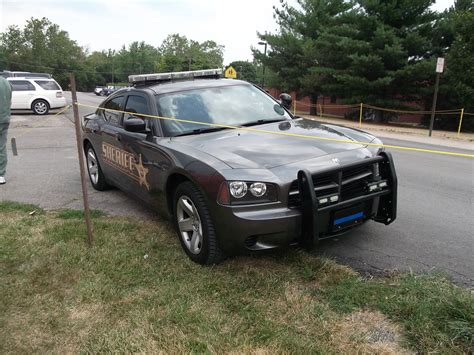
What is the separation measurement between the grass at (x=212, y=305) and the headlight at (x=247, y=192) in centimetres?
65

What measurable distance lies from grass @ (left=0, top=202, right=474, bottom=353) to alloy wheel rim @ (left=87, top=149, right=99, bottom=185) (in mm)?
2365

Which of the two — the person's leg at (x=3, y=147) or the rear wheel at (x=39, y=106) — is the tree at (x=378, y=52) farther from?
the person's leg at (x=3, y=147)

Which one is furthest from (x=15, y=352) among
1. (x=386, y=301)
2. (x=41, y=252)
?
(x=386, y=301)

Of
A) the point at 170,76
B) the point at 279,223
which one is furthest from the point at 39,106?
the point at 279,223

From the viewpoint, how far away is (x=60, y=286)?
3.44m

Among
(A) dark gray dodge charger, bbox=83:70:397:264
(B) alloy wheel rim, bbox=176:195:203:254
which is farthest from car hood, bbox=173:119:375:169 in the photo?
(B) alloy wheel rim, bbox=176:195:203:254

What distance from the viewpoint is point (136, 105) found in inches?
201

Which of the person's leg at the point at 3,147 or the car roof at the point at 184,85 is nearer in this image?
the car roof at the point at 184,85

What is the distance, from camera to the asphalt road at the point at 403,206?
390cm

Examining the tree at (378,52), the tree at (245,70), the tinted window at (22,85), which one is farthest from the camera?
the tree at (245,70)

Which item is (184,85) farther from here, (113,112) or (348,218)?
(348,218)

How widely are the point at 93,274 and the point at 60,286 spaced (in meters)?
0.27

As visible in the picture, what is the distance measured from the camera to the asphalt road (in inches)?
153

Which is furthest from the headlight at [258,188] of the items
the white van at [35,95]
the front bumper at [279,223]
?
the white van at [35,95]
